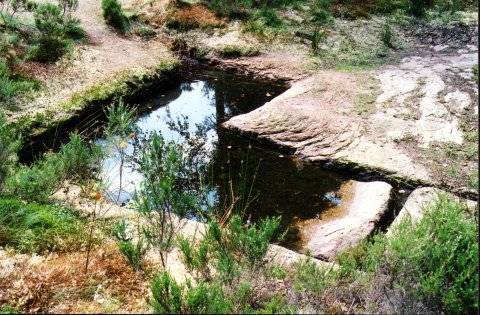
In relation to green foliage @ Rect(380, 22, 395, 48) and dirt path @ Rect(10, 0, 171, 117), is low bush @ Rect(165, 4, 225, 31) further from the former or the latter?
green foliage @ Rect(380, 22, 395, 48)

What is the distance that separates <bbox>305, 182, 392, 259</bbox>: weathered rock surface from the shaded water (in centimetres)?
16

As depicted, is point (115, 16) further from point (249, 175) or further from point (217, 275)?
point (217, 275)

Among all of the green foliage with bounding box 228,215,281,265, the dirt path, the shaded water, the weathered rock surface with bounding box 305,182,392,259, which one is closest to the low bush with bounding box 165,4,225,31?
the dirt path

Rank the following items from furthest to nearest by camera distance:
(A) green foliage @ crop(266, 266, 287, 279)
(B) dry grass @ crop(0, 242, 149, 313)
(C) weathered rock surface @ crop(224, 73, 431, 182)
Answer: (C) weathered rock surface @ crop(224, 73, 431, 182), (A) green foliage @ crop(266, 266, 287, 279), (B) dry grass @ crop(0, 242, 149, 313)

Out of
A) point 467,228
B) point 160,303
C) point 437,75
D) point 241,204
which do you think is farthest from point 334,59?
point 160,303

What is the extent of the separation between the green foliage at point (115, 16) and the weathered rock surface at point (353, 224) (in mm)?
7639

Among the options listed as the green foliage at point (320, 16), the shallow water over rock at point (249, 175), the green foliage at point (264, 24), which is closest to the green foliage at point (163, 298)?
the shallow water over rock at point (249, 175)

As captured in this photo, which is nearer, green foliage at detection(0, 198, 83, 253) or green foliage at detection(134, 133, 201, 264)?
green foliage at detection(134, 133, 201, 264)

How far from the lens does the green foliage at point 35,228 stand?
4175mm

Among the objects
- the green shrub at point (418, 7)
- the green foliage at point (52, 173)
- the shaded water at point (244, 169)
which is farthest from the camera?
the green shrub at point (418, 7)

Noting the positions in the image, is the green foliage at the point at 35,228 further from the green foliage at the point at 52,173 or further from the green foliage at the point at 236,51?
the green foliage at the point at 236,51

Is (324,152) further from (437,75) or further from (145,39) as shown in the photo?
(145,39)

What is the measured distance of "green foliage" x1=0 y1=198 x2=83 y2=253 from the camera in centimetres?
418

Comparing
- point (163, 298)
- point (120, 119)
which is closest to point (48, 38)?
point (120, 119)
